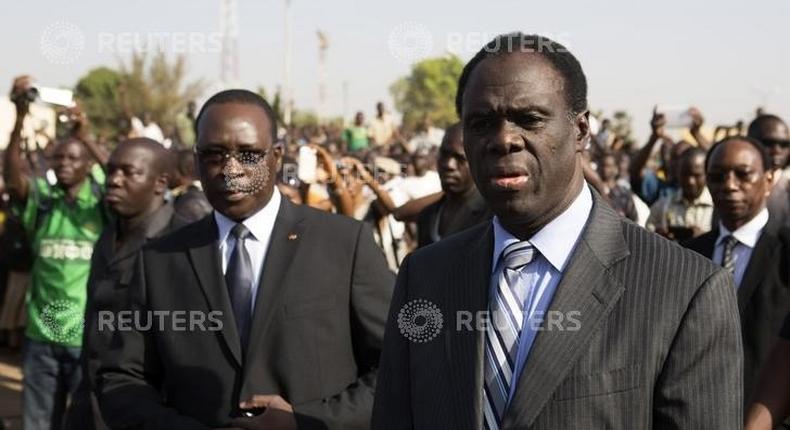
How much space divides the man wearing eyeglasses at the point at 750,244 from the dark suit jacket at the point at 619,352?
199 centimetres

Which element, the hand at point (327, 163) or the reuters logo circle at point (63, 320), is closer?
the reuters logo circle at point (63, 320)

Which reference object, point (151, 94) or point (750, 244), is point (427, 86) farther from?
point (750, 244)

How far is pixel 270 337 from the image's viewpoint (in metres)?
3.42

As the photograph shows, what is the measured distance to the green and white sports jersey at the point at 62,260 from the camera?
6262 millimetres

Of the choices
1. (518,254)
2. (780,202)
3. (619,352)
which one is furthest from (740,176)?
(619,352)

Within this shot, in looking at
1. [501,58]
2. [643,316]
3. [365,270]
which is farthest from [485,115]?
[365,270]

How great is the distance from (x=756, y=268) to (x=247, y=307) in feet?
7.16

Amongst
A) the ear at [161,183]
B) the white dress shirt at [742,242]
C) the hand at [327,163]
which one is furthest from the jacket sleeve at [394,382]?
the hand at [327,163]

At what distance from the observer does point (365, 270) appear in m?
3.61

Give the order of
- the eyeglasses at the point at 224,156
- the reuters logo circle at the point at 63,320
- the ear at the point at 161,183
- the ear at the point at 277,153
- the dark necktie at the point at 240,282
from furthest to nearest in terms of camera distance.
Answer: the reuters logo circle at the point at 63,320 < the ear at the point at 161,183 < the ear at the point at 277,153 < the eyeglasses at the point at 224,156 < the dark necktie at the point at 240,282

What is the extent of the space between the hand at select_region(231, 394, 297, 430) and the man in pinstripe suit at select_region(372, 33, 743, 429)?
2.61 ft

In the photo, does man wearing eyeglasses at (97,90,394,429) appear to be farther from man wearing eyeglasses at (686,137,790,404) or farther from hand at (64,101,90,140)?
hand at (64,101,90,140)

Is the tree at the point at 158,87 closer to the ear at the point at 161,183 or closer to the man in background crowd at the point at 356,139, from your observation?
the man in background crowd at the point at 356,139

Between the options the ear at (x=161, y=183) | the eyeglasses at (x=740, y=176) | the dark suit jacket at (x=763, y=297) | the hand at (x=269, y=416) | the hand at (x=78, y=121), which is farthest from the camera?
the hand at (x=78, y=121)
